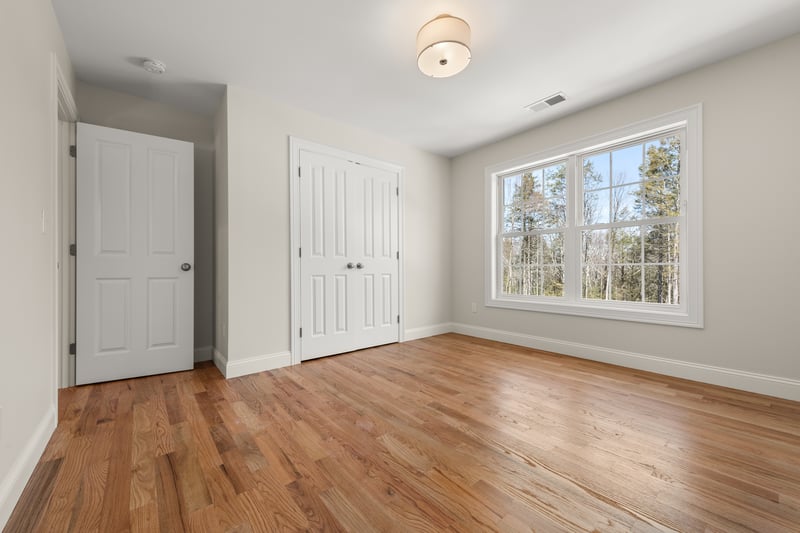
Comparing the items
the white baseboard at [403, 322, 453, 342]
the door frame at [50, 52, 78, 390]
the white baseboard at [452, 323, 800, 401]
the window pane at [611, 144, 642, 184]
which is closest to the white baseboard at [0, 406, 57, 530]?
the door frame at [50, 52, 78, 390]

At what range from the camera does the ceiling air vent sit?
3054mm

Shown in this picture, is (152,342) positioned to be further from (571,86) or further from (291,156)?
(571,86)

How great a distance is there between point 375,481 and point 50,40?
3.04 m

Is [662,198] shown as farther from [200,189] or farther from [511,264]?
Answer: [200,189]

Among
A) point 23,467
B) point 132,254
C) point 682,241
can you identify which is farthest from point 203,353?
point 682,241

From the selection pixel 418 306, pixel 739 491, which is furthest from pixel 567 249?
pixel 739 491

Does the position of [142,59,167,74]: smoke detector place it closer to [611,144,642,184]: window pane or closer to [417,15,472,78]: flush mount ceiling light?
[417,15,472,78]: flush mount ceiling light

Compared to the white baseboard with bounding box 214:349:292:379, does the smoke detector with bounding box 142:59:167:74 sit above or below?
above

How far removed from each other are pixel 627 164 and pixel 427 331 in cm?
292

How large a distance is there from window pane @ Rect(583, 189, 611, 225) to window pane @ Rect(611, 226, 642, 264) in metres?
0.19

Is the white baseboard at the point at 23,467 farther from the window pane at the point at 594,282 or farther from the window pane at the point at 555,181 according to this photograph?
the window pane at the point at 555,181

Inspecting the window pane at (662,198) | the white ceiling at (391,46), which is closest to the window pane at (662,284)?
the window pane at (662,198)

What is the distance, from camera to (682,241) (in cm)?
279

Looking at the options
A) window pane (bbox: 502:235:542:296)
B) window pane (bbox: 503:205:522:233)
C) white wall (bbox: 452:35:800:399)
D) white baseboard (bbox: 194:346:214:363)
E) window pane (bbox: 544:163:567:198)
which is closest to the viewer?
white wall (bbox: 452:35:800:399)
